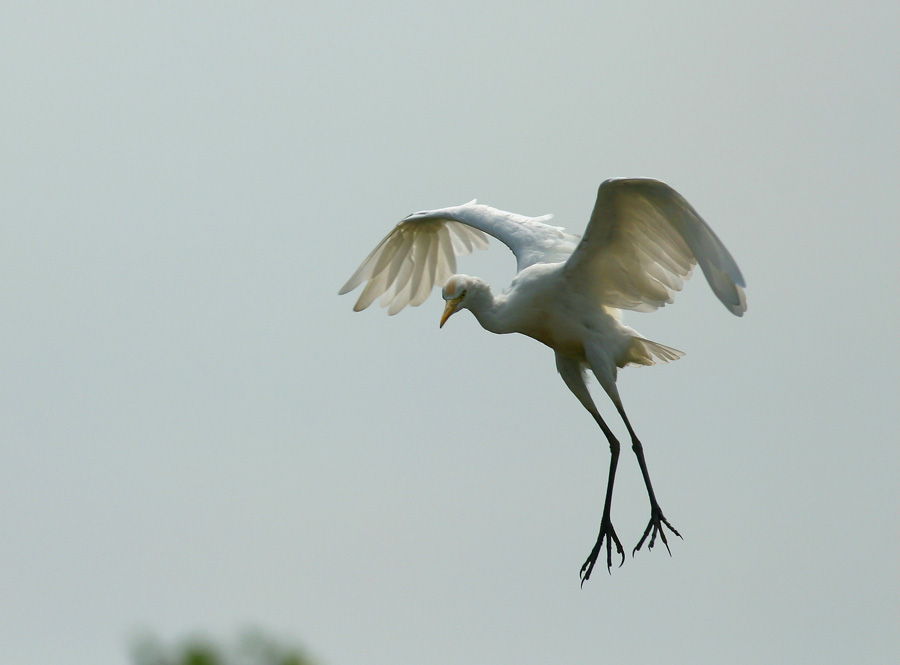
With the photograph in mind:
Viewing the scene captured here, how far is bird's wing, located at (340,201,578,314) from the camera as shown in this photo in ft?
49.2

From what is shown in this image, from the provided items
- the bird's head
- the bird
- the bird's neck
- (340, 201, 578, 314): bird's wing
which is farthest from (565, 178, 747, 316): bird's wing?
(340, 201, 578, 314): bird's wing

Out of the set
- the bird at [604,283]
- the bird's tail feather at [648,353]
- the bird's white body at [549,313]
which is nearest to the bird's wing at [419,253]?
the bird at [604,283]

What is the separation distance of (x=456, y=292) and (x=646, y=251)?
1.70 m

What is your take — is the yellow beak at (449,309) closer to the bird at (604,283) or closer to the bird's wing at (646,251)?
the bird at (604,283)

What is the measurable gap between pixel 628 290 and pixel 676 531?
7.14 ft

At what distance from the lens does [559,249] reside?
555 inches

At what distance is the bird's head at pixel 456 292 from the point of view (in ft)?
42.4

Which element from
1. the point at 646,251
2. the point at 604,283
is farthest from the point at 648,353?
the point at 646,251

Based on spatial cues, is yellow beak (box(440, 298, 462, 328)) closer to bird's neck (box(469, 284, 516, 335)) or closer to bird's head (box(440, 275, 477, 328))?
bird's head (box(440, 275, 477, 328))

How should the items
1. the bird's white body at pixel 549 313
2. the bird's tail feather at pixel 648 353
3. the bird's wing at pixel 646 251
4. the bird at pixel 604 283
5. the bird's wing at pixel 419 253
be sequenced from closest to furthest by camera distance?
1. the bird's wing at pixel 646 251
2. the bird at pixel 604 283
3. the bird's white body at pixel 549 313
4. the bird's tail feather at pixel 648 353
5. the bird's wing at pixel 419 253

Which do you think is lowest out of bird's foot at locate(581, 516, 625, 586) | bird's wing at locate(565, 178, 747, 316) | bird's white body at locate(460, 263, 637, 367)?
bird's foot at locate(581, 516, 625, 586)

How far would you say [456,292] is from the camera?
12.9 meters

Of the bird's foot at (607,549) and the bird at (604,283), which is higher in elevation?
the bird at (604,283)

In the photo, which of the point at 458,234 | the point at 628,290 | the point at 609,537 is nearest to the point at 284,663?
the point at 609,537
